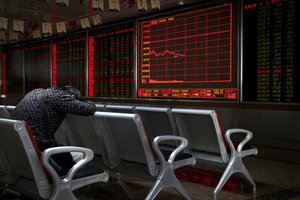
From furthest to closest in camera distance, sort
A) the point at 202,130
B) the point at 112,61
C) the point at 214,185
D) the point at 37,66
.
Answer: the point at 37,66, the point at 112,61, the point at 214,185, the point at 202,130

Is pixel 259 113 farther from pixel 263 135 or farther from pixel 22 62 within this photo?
pixel 22 62

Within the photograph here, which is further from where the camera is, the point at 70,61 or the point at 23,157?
the point at 70,61

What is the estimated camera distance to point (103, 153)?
353cm

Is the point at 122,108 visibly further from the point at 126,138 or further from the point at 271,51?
the point at 271,51

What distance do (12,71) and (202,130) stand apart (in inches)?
385

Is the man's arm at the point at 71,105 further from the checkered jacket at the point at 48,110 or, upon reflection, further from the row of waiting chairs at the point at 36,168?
the row of waiting chairs at the point at 36,168

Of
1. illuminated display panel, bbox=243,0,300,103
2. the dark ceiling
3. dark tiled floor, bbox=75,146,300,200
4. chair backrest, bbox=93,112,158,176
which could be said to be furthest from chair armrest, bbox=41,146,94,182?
the dark ceiling

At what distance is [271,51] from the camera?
5.42 metres

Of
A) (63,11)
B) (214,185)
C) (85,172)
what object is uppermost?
(63,11)

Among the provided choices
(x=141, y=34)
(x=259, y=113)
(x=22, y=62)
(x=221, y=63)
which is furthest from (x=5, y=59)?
(x=259, y=113)

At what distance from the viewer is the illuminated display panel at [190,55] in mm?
5988

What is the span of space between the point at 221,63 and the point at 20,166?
4.11 meters

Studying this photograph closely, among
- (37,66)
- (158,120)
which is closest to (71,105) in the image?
(158,120)

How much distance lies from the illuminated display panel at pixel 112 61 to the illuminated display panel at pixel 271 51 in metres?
2.84
